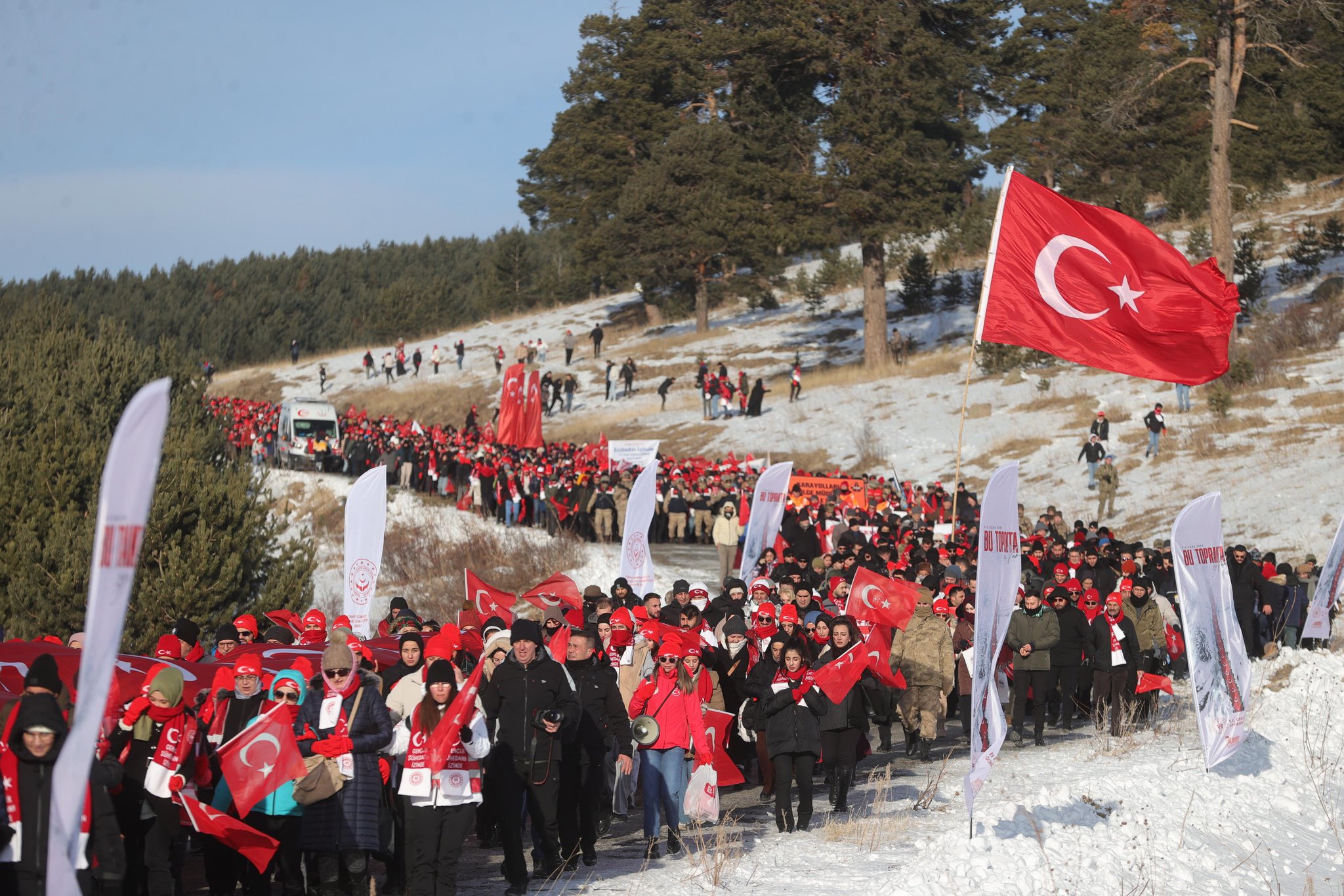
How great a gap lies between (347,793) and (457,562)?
67.0ft

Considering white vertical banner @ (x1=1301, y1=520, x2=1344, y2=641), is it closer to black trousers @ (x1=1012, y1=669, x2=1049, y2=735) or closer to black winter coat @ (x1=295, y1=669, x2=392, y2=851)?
black trousers @ (x1=1012, y1=669, x2=1049, y2=735)

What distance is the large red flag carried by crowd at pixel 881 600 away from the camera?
1421cm

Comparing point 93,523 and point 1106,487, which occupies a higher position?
point 1106,487

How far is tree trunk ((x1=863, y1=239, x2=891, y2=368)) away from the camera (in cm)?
4747

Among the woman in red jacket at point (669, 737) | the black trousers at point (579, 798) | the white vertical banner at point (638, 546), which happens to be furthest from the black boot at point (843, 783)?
the white vertical banner at point (638, 546)

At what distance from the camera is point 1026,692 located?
48.4ft

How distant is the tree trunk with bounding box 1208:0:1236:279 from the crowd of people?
2159 cm

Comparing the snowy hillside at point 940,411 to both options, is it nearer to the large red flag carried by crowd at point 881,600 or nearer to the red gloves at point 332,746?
the large red flag carried by crowd at point 881,600

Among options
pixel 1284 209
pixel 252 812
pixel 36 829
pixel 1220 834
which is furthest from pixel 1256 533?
pixel 1284 209

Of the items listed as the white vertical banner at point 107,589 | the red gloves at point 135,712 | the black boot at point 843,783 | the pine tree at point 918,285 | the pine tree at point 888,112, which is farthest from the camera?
the pine tree at point 918,285

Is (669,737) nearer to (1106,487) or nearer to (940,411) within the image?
(1106,487)

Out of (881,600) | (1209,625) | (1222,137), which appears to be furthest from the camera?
(1222,137)

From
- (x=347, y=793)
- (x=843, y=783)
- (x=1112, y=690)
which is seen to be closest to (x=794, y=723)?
(x=843, y=783)

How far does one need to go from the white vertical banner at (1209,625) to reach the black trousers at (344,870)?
6.51m
